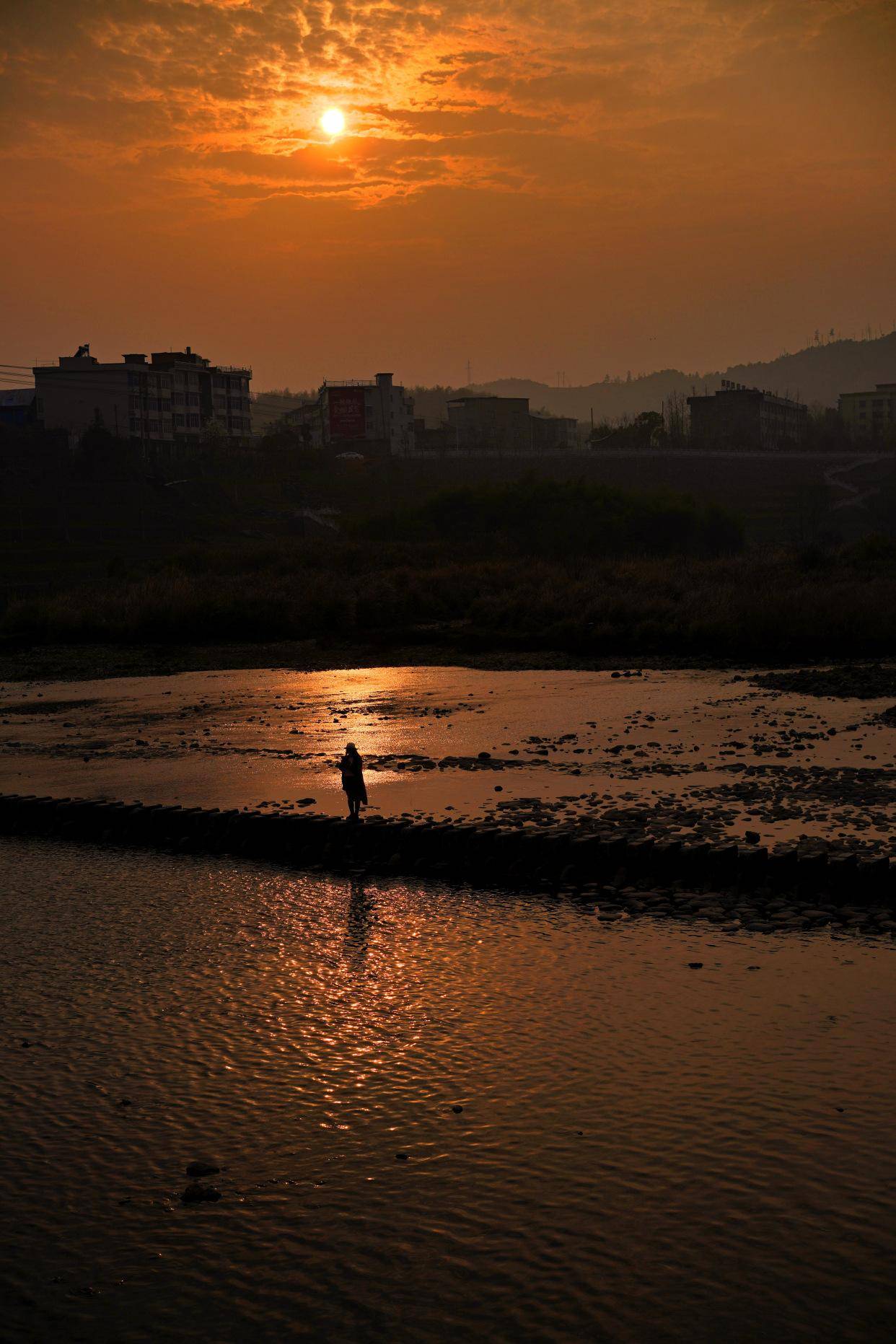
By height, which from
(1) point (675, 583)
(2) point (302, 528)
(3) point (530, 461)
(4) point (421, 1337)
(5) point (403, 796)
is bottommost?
(4) point (421, 1337)

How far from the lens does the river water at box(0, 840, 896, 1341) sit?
9.82 meters

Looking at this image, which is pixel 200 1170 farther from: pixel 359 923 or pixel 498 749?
pixel 498 749

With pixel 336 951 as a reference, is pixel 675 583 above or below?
above

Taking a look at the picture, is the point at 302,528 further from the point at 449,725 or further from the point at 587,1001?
the point at 587,1001

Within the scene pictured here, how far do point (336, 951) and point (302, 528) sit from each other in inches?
4055

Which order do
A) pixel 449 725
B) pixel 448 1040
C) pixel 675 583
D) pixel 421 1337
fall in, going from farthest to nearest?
pixel 675 583, pixel 449 725, pixel 448 1040, pixel 421 1337

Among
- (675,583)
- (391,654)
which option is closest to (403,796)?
(391,654)

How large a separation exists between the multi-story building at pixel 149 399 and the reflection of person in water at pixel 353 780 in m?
119

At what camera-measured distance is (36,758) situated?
3559cm

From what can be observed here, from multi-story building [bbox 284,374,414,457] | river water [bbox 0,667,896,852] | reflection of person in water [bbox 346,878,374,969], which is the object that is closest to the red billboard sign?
multi-story building [bbox 284,374,414,457]

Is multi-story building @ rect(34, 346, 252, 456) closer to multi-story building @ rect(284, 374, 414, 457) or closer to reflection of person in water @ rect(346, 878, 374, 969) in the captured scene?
multi-story building @ rect(284, 374, 414, 457)

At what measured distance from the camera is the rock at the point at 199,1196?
11281 millimetres

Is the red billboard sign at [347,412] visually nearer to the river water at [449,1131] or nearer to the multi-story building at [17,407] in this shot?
the multi-story building at [17,407]

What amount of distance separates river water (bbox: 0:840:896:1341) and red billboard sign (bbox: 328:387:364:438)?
154310 millimetres
